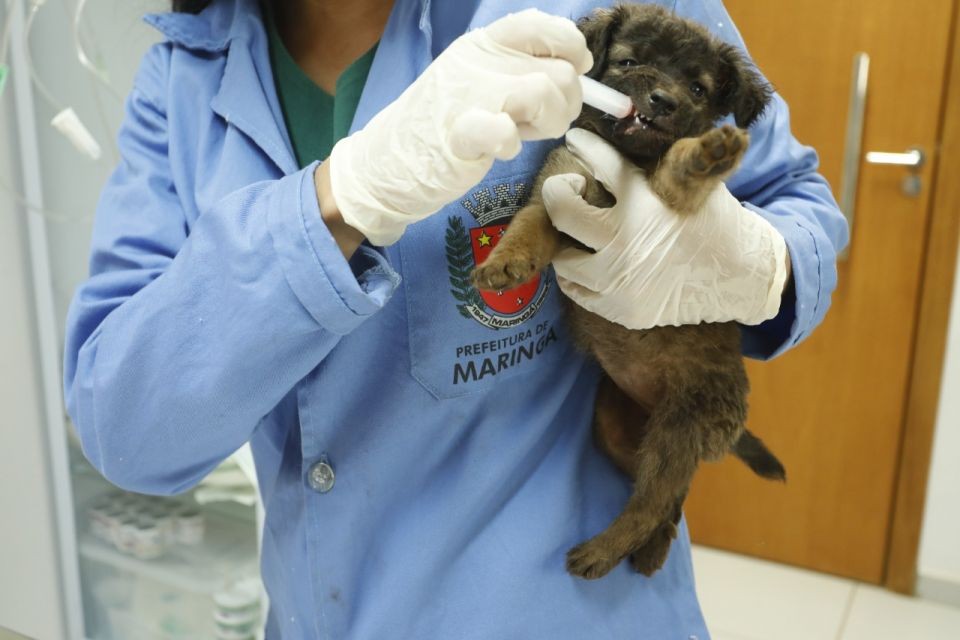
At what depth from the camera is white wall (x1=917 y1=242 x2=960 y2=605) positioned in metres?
2.72

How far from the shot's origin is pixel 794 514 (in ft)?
10.2

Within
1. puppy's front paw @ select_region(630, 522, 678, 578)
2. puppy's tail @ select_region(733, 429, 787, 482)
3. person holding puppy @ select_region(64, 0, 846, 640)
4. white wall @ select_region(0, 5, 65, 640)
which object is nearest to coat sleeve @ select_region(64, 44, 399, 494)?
person holding puppy @ select_region(64, 0, 846, 640)

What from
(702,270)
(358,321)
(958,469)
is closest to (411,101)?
(358,321)

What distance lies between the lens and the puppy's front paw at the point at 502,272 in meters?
0.88

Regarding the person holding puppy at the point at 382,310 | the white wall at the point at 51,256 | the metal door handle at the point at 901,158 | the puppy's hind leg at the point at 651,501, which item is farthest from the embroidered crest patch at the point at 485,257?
the metal door handle at the point at 901,158

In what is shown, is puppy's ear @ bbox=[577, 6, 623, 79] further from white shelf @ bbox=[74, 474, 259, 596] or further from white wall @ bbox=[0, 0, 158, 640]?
white shelf @ bbox=[74, 474, 259, 596]

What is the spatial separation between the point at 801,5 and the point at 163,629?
9.13ft

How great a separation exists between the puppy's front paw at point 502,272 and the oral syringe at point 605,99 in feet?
0.77

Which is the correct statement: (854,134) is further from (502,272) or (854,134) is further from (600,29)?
(502,272)

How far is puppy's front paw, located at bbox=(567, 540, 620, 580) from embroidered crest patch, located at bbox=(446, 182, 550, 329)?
0.28 metres

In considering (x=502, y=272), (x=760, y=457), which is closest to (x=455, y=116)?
(x=502, y=272)

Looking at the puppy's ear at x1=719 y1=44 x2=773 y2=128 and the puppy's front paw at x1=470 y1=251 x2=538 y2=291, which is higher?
the puppy's ear at x1=719 y1=44 x2=773 y2=128

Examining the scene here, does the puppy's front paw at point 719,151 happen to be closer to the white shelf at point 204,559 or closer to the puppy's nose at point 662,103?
the puppy's nose at point 662,103

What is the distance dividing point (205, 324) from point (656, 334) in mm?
594
